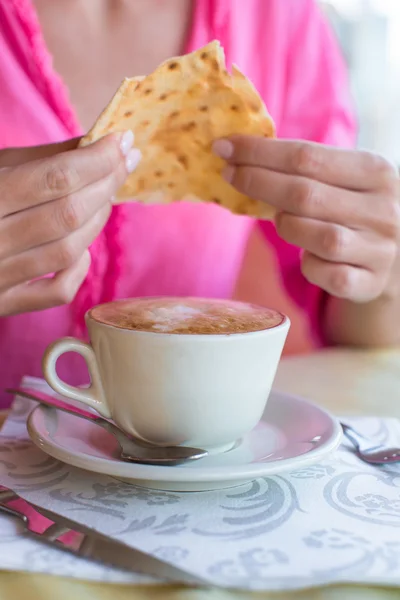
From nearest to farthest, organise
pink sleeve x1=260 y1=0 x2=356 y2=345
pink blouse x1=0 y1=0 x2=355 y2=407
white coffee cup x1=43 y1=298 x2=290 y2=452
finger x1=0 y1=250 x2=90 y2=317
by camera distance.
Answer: white coffee cup x1=43 y1=298 x2=290 y2=452 → finger x1=0 y1=250 x2=90 y2=317 → pink blouse x1=0 y1=0 x2=355 y2=407 → pink sleeve x1=260 y1=0 x2=356 y2=345

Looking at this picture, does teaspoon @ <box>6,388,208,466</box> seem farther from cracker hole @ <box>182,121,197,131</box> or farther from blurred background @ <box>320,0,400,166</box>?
blurred background @ <box>320,0,400,166</box>

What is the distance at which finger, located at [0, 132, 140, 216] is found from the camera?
0.62 meters

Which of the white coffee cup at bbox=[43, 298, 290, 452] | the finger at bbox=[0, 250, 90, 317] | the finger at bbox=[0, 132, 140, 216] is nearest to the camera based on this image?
the white coffee cup at bbox=[43, 298, 290, 452]

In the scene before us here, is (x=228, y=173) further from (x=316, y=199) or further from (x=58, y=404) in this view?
(x=58, y=404)

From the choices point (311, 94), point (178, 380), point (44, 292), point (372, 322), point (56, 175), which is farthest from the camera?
point (311, 94)

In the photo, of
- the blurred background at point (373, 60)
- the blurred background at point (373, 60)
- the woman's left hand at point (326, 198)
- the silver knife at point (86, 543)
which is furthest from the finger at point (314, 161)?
the blurred background at point (373, 60)

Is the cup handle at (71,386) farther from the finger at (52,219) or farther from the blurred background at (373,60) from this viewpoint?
the blurred background at (373,60)

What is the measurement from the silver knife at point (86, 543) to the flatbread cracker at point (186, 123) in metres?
0.38

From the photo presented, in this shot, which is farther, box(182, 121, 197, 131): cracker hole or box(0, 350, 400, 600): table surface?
box(182, 121, 197, 131): cracker hole

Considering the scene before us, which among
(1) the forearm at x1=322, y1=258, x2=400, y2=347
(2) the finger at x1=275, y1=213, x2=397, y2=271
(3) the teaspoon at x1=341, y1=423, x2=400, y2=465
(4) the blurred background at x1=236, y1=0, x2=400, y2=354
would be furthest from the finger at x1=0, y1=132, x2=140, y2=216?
(4) the blurred background at x1=236, y1=0, x2=400, y2=354

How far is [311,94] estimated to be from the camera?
125 cm

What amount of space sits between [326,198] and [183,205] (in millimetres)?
393

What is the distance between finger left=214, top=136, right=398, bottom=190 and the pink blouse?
0.29m

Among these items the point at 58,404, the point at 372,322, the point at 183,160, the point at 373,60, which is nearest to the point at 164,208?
the point at 183,160
